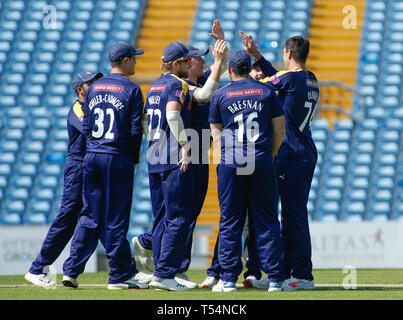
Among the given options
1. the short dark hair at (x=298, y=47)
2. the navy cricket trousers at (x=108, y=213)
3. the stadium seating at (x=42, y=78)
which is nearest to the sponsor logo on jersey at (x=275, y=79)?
the short dark hair at (x=298, y=47)

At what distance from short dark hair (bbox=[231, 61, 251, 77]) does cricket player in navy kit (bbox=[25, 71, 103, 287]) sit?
164 cm

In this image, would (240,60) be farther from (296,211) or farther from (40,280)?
(40,280)

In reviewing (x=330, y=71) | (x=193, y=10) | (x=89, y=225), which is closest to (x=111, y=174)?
(x=89, y=225)

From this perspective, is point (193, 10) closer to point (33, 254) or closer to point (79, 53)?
point (79, 53)

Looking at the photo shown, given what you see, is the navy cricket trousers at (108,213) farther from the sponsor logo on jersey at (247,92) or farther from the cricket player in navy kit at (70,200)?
the sponsor logo on jersey at (247,92)

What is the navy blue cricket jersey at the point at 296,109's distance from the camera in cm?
755

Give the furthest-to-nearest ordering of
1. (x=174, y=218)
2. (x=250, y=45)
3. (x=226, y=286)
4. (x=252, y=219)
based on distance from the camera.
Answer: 1. (x=250, y=45)
2. (x=174, y=218)
3. (x=252, y=219)
4. (x=226, y=286)

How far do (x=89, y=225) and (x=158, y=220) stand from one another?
667 mm

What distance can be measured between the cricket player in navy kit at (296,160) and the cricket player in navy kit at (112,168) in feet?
4.31

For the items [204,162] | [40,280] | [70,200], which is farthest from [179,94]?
[40,280]

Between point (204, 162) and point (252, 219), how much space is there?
0.83m

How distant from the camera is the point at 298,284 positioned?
7445 mm

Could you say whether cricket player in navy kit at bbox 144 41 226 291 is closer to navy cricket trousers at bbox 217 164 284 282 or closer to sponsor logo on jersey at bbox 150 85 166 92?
sponsor logo on jersey at bbox 150 85 166 92

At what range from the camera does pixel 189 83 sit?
7.62 meters
